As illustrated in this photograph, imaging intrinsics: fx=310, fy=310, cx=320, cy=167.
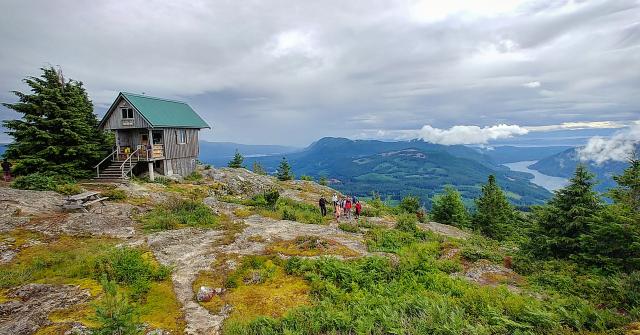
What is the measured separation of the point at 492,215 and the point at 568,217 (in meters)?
29.1

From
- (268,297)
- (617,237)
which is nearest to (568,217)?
(617,237)

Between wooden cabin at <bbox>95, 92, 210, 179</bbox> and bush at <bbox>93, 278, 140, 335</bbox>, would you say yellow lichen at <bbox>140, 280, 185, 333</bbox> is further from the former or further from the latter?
wooden cabin at <bbox>95, 92, 210, 179</bbox>

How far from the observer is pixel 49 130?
30219 mm

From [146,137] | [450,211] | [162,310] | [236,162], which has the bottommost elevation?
[450,211]

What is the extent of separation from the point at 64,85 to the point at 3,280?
27615 mm

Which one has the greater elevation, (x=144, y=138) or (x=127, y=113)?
(x=127, y=113)

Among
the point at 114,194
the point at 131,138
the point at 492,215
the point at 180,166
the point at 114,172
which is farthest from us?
the point at 492,215

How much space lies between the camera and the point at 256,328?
361 inches

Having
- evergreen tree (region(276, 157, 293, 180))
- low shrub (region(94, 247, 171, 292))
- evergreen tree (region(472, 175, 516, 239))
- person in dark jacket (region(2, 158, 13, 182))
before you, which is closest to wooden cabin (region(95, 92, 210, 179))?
person in dark jacket (region(2, 158, 13, 182))

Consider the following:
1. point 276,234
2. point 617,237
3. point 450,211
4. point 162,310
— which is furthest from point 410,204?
point 162,310

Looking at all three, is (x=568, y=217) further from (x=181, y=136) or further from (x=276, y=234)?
(x=181, y=136)

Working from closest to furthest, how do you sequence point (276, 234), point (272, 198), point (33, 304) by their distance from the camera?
point (33, 304) → point (276, 234) → point (272, 198)

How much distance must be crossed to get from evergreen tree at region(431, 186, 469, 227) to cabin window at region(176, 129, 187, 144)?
35.8m

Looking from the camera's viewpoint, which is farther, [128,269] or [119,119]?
[119,119]
